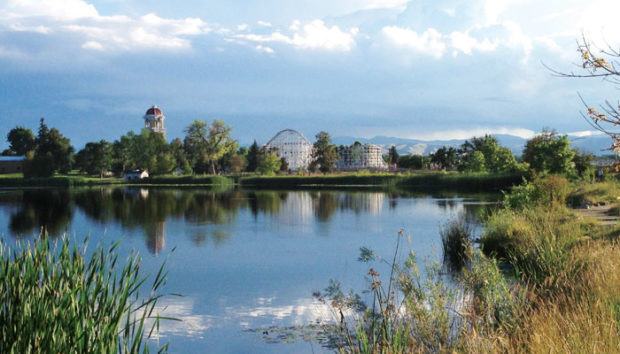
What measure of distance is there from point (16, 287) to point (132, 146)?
79264 mm

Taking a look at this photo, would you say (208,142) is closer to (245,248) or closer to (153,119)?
(153,119)

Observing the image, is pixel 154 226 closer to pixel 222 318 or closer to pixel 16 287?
pixel 222 318

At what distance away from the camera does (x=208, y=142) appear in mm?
83375

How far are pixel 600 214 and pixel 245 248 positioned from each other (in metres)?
10.5

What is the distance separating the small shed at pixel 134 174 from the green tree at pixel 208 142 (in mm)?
7425

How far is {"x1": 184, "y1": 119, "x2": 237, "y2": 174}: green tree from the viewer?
82938 millimetres

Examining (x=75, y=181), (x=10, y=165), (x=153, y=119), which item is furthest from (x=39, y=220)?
(x=153, y=119)

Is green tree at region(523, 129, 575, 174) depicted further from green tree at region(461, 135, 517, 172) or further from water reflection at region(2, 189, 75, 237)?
water reflection at region(2, 189, 75, 237)

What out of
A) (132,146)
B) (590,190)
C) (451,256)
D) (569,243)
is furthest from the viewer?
(132,146)

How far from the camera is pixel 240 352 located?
709 cm

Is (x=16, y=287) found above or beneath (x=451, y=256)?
→ above

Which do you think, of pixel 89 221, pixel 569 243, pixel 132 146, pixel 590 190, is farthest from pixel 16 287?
pixel 132 146

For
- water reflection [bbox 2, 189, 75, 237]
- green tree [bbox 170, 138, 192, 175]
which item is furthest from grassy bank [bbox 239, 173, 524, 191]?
water reflection [bbox 2, 189, 75, 237]

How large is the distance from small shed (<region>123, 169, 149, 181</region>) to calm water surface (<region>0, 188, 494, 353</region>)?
51.7 meters
